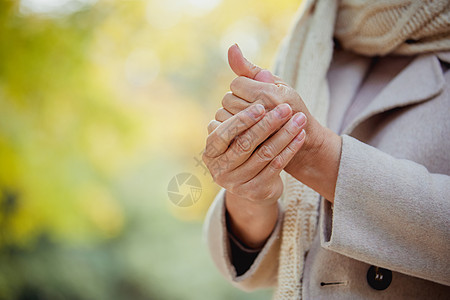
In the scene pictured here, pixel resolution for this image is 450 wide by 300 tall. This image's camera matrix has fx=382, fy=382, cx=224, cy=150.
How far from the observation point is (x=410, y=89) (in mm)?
955

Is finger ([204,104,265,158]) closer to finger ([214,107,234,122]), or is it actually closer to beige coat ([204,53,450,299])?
finger ([214,107,234,122])

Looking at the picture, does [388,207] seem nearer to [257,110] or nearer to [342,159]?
[342,159]

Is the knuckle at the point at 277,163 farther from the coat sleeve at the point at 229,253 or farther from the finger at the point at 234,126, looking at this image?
the coat sleeve at the point at 229,253

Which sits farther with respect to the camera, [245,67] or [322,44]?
[322,44]

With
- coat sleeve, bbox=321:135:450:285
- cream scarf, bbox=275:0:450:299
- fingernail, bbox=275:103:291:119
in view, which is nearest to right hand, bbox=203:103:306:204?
fingernail, bbox=275:103:291:119

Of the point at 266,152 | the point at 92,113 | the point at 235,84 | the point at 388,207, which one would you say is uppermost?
the point at 235,84

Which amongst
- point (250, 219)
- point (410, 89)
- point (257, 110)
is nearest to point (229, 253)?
point (250, 219)

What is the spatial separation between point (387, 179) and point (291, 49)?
1.72 feet

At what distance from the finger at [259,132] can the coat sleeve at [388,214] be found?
0.52 ft

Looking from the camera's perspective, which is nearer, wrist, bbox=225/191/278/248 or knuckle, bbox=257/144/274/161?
knuckle, bbox=257/144/274/161

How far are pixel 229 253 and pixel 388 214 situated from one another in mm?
437

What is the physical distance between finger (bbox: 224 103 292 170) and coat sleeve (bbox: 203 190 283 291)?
0.31 metres

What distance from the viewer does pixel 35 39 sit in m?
2.86

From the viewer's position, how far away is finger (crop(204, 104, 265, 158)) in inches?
27.7
